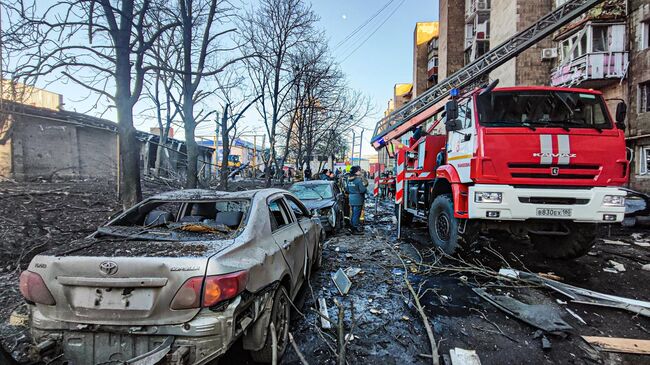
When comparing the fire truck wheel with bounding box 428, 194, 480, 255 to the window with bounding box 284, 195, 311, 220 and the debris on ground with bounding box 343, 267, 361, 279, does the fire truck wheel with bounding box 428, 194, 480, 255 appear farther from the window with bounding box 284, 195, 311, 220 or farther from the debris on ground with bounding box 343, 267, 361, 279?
the window with bounding box 284, 195, 311, 220

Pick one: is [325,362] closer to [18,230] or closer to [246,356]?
[246,356]

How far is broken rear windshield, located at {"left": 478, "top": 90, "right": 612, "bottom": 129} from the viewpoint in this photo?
4.90 metres

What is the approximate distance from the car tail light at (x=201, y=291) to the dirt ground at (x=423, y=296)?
104 centimetres

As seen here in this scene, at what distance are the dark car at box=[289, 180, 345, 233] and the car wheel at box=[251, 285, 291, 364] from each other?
4453mm

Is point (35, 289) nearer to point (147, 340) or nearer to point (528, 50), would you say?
point (147, 340)

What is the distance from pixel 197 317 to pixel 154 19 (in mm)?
8097

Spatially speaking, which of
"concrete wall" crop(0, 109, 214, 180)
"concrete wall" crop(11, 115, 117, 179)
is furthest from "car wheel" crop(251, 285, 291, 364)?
"concrete wall" crop(11, 115, 117, 179)

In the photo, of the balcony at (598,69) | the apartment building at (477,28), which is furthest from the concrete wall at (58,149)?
the apartment building at (477,28)

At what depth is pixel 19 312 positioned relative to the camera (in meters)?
3.38

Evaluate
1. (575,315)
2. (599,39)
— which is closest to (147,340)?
(575,315)

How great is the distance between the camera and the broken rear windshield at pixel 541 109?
16.1 ft

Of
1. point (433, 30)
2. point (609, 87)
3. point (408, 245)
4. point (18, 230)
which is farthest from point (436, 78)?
point (18, 230)

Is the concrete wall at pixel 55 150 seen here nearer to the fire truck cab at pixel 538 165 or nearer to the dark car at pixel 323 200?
the dark car at pixel 323 200

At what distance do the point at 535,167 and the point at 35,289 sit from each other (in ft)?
18.7
